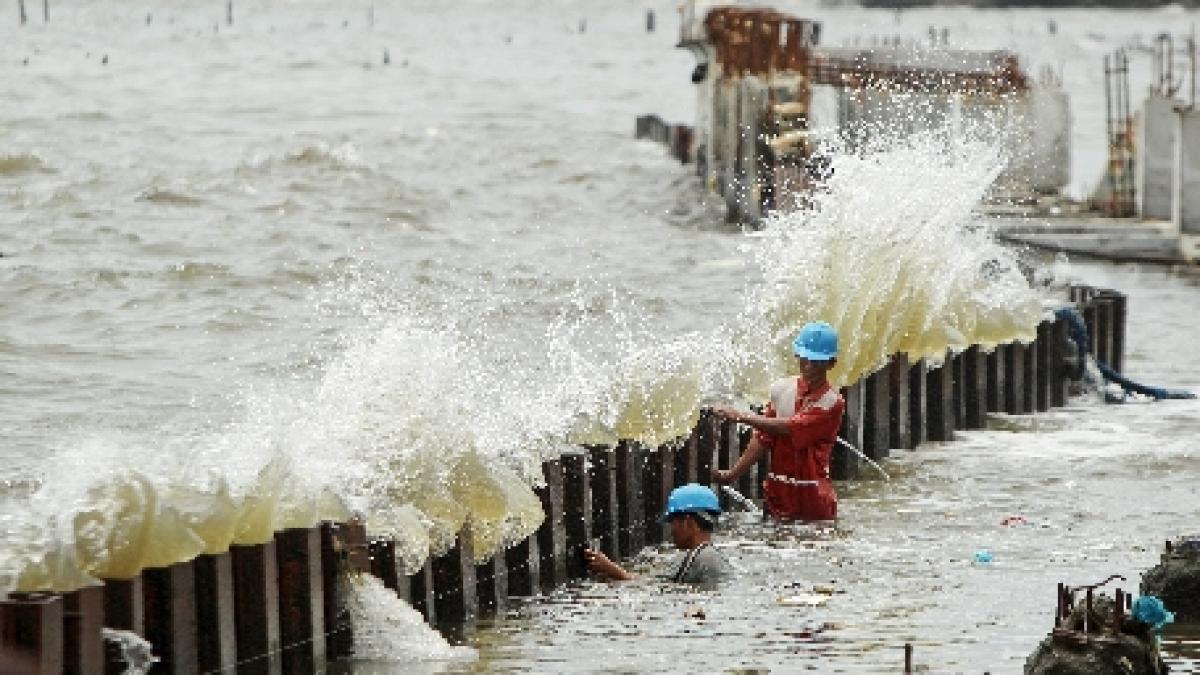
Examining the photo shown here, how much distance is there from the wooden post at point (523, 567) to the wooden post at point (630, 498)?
1384mm

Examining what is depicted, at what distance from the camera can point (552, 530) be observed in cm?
1537

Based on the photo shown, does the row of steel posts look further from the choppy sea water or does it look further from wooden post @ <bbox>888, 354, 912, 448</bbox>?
the choppy sea water

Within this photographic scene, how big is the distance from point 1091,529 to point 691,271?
21.9m

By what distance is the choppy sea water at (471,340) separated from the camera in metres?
13.8

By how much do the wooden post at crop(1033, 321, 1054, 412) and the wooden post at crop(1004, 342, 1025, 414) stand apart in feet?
1.18

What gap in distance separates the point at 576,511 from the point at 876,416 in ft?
18.8

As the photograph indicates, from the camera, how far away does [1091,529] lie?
17438 mm

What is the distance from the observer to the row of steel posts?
35.3 feet

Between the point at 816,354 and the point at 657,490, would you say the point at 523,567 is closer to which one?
the point at 657,490

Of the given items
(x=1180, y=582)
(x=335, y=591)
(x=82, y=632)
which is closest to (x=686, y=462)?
(x=1180, y=582)

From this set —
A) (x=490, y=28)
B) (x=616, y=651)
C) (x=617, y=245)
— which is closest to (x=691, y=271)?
(x=617, y=245)

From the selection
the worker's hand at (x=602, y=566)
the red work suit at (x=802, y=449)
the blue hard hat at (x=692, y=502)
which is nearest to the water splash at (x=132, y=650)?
the blue hard hat at (x=692, y=502)

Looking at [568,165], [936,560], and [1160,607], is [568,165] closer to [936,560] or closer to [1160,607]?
[936,560]

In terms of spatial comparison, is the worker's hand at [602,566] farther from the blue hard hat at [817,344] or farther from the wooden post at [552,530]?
the blue hard hat at [817,344]
